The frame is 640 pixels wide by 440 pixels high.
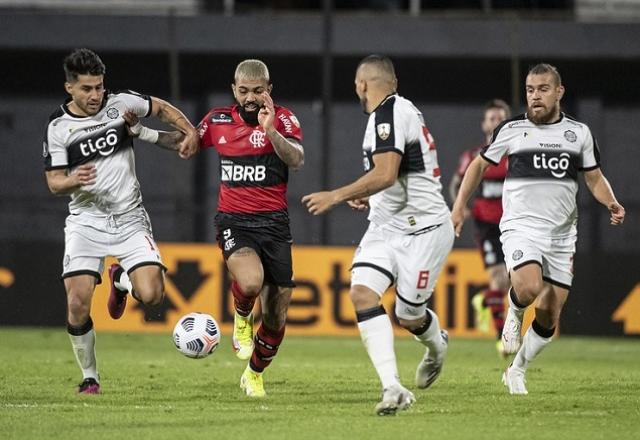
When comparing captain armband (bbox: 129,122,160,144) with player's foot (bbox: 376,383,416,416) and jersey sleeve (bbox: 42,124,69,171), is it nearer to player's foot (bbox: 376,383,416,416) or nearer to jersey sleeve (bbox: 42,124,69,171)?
jersey sleeve (bbox: 42,124,69,171)

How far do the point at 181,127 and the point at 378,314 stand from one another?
2461 millimetres

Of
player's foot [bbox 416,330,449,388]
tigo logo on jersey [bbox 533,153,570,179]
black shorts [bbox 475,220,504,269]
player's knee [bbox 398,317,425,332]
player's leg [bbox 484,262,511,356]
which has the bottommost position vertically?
player's leg [bbox 484,262,511,356]

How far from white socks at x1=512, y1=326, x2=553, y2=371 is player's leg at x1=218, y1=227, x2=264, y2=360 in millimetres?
2077

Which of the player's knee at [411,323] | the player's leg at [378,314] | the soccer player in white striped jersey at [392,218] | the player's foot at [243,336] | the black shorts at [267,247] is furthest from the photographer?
the player's foot at [243,336]

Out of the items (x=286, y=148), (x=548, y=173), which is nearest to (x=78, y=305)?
(x=286, y=148)

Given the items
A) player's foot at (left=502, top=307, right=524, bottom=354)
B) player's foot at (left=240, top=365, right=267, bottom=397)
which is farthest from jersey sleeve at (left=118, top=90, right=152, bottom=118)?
player's foot at (left=502, top=307, right=524, bottom=354)

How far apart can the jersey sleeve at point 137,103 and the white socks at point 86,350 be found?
67.8 inches

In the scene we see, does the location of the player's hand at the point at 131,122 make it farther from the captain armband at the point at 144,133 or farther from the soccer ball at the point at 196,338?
the soccer ball at the point at 196,338

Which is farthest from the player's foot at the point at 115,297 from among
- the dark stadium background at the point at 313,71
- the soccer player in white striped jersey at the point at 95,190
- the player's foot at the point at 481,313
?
the dark stadium background at the point at 313,71

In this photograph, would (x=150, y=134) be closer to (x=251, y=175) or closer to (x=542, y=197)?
→ (x=251, y=175)

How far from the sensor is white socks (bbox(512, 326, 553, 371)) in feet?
32.2

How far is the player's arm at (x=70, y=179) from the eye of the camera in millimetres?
9117

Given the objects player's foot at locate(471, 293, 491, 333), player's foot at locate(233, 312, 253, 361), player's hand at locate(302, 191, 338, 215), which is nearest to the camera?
player's hand at locate(302, 191, 338, 215)

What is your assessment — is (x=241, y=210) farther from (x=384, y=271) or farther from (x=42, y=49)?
(x=42, y=49)
